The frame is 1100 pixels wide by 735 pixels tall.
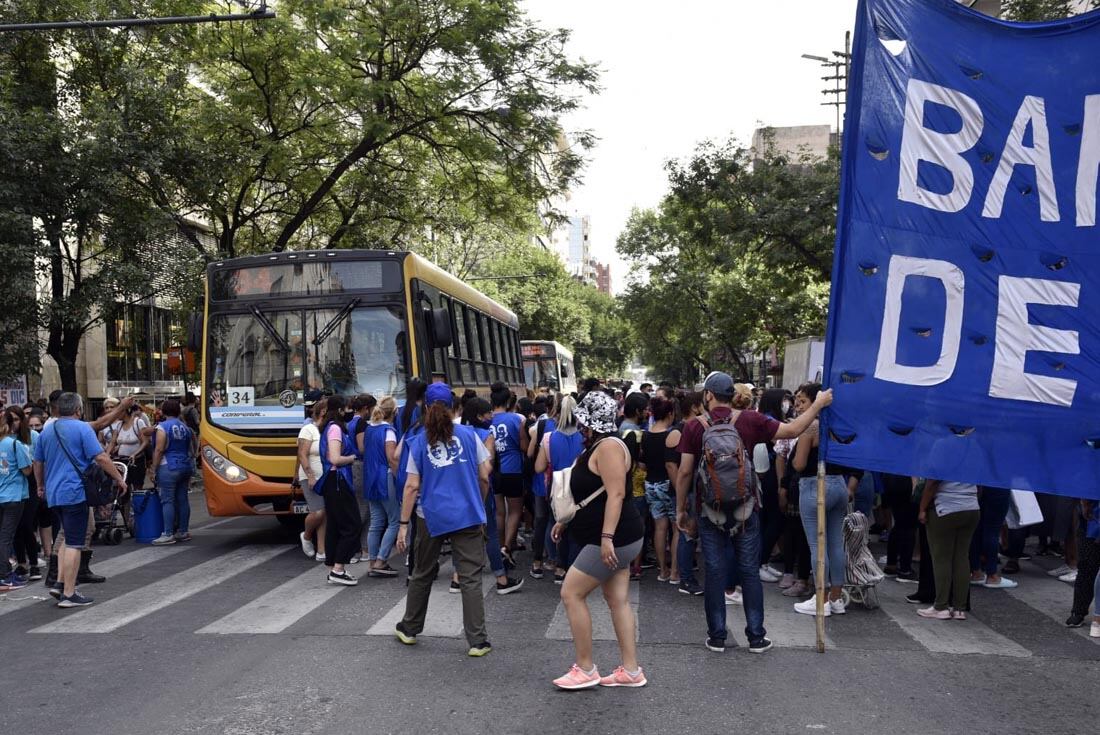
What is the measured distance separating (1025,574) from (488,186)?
53.4 feet

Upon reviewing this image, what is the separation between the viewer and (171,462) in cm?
1228

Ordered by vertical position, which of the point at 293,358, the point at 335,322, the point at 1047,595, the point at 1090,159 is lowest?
the point at 1047,595

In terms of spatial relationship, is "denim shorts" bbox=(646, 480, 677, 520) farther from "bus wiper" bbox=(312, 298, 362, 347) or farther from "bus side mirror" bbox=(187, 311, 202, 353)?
"bus side mirror" bbox=(187, 311, 202, 353)

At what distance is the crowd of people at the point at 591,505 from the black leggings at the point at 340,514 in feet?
0.06

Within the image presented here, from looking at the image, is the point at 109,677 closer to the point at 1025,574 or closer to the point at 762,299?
the point at 1025,574

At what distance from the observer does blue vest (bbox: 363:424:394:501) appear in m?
10.0

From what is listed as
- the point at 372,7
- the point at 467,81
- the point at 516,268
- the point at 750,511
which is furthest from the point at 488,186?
the point at 516,268

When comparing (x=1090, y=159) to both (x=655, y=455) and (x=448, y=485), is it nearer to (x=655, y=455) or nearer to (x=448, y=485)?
(x=655, y=455)

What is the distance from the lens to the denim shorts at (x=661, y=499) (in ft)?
30.9

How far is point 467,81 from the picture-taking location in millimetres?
21219

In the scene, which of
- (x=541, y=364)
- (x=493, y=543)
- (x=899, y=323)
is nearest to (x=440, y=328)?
(x=493, y=543)

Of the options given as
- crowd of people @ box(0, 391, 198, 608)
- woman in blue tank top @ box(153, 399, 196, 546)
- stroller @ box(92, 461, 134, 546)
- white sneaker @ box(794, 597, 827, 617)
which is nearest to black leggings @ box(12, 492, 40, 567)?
crowd of people @ box(0, 391, 198, 608)

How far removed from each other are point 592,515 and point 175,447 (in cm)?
784

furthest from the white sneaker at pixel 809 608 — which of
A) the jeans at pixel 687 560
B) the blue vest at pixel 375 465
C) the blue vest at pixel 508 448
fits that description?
the blue vest at pixel 375 465
